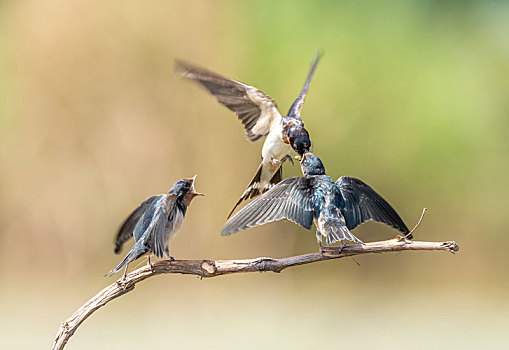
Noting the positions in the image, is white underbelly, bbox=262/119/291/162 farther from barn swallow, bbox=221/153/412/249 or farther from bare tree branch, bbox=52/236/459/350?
bare tree branch, bbox=52/236/459/350

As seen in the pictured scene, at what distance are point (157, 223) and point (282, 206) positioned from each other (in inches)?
18.2

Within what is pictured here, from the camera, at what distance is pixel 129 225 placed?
2.95 m

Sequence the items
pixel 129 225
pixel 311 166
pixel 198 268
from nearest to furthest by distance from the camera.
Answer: pixel 198 268 → pixel 311 166 → pixel 129 225

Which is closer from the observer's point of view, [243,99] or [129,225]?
[129,225]

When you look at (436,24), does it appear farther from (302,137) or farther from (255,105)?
(302,137)

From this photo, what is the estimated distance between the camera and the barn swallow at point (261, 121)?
3.29 metres

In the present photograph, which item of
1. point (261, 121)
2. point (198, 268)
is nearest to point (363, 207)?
point (198, 268)

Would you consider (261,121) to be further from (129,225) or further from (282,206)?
(282,206)

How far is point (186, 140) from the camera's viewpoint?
23.3 ft

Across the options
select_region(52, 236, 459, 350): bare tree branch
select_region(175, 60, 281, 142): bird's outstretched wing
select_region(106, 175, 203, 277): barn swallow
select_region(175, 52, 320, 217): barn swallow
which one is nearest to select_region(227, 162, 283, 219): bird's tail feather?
select_region(175, 52, 320, 217): barn swallow

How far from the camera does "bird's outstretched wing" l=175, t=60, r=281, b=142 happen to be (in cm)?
358

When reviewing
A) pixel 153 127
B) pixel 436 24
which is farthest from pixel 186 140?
pixel 436 24

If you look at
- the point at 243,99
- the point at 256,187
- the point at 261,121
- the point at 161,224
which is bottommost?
the point at 161,224

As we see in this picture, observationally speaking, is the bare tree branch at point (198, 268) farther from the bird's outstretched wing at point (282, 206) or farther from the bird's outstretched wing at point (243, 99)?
the bird's outstretched wing at point (243, 99)
